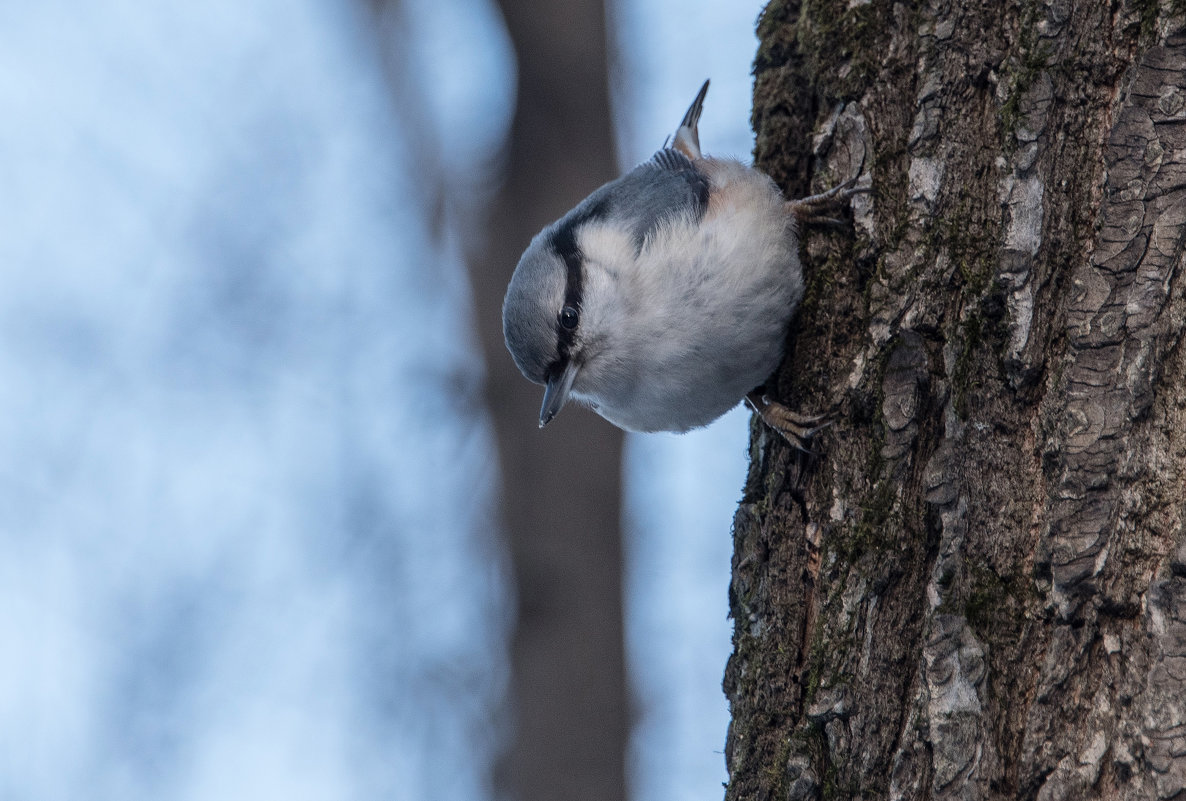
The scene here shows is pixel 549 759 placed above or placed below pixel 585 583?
below

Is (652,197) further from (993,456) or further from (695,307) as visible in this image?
(993,456)

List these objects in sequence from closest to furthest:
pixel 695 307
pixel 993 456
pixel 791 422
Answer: pixel 993 456 → pixel 791 422 → pixel 695 307

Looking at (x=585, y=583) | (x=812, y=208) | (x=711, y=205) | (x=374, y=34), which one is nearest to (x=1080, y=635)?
(x=812, y=208)

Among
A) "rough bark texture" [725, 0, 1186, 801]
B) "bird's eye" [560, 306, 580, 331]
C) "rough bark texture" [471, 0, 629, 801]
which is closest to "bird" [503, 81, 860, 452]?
"bird's eye" [560, 306, 580, 331]

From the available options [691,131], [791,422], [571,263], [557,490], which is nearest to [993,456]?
[791,422]

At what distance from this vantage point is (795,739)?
1.52 metres

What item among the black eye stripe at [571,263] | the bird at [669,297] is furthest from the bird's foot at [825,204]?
the black eye stripe at [571,263]

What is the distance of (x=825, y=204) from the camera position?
6.39ft

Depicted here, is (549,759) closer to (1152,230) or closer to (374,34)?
(1152,230)

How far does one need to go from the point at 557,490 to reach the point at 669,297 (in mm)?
2028

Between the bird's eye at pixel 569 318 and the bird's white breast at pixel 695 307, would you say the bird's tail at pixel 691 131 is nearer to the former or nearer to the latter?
the bird's white breast at pixel 695 307

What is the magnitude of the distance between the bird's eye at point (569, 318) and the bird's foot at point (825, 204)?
560 millimetres

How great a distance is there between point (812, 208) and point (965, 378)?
2.10 feet

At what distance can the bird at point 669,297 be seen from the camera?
201cm
